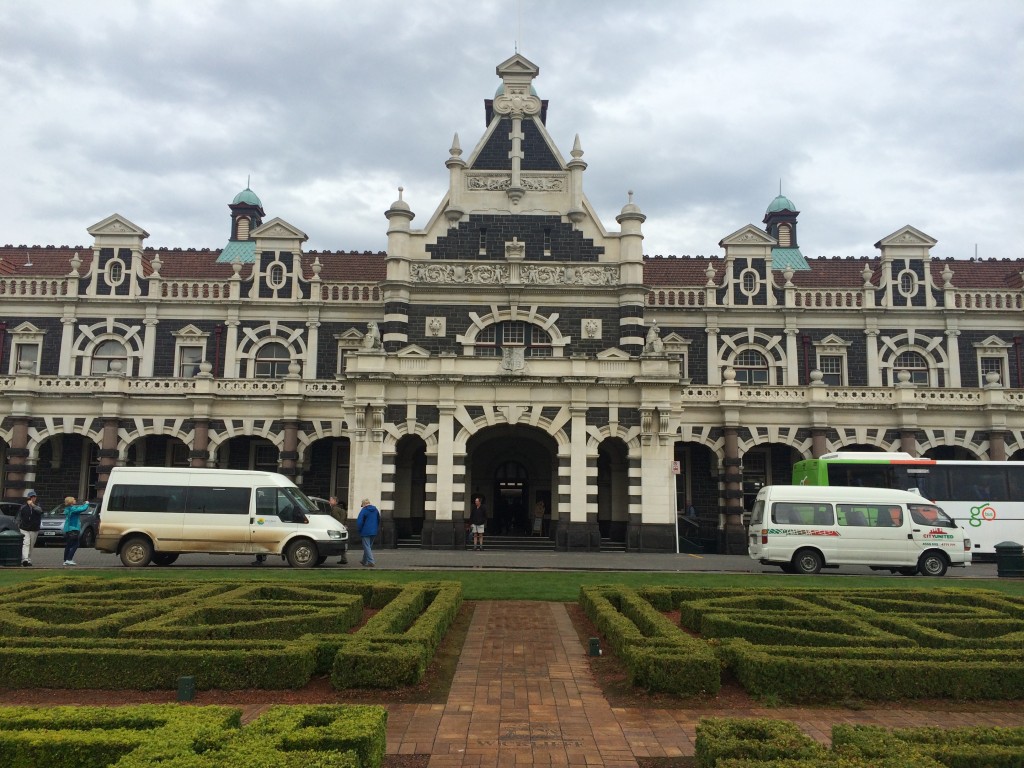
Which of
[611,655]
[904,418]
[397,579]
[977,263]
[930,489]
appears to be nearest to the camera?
[611,655]

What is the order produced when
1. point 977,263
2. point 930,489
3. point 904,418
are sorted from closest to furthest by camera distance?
1. point 930,489
2. point 904,418
3. point 977,263

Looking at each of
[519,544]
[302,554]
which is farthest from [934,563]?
[302,554]

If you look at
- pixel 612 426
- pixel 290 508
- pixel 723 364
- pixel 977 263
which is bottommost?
pixel 290 508

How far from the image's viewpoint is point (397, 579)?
779 inches

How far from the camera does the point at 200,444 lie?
37.7 metres

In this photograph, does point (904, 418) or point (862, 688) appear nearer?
point (862, 688)

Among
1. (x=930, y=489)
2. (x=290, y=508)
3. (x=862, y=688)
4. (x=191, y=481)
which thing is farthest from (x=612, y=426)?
(x=862, y=688)

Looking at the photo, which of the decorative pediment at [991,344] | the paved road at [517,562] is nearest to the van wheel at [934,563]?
the paved road at [517,562]

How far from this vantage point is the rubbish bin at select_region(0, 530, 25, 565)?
2280cm

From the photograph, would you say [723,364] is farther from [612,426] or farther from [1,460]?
[1,460]

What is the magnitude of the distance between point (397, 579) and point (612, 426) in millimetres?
14622

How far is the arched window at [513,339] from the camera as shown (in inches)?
1473

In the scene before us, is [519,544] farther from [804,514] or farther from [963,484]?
[963,484]

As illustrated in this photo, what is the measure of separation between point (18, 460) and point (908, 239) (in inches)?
1742
